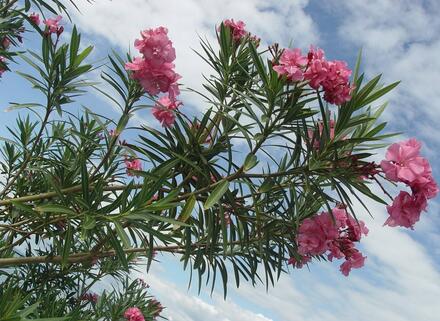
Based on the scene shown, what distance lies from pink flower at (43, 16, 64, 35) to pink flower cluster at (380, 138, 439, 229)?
1932 mm

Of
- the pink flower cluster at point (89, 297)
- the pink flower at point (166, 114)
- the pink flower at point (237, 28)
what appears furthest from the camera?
the pink flower cluster at point (89, 297)

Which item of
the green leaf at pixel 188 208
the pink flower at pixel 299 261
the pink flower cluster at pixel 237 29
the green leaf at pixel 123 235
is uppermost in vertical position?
the pink flower cluster at pixel 237 29

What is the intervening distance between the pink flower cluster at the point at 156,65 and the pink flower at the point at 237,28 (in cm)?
76

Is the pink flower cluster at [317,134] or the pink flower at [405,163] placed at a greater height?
the pink flower cluster at [317,134]

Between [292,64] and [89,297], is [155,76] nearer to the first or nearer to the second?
[292,64]

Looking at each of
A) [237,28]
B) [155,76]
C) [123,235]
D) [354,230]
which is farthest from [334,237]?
[237,28]

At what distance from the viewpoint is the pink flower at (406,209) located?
1599 mm

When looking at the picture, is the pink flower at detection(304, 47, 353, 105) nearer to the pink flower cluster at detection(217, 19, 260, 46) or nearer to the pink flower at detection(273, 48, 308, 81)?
the pink flower at detection(273, 48, 308, 81)

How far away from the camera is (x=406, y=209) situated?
161 cm

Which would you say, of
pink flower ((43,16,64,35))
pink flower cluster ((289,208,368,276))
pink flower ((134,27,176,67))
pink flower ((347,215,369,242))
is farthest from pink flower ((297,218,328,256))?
pink flower ((43,16,64,35))

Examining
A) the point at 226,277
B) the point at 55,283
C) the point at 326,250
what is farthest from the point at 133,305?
the point at 326,250

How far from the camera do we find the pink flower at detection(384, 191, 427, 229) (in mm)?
1599

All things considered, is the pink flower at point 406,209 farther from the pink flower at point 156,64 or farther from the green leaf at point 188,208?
the pink flower at point 156,64

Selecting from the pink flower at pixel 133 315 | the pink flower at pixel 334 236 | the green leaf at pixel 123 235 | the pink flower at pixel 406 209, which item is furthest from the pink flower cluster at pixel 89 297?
the pink flower at pixel 406 209
